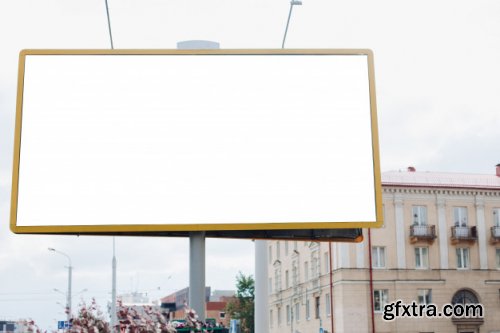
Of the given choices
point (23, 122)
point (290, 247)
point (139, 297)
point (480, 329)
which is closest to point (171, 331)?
point (23, 122)

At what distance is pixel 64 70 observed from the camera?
50.8 ft

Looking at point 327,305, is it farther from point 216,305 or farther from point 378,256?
point 216,305

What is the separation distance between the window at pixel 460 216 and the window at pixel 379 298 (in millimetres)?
8441

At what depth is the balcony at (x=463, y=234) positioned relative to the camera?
6398 centimetres

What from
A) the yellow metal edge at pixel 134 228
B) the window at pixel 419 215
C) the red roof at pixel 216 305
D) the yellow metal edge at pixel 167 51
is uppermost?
the window at pixel 419 215

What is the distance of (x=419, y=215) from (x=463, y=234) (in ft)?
12.6

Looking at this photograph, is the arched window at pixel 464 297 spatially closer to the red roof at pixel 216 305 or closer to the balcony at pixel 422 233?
the balcony at pixel 422 233

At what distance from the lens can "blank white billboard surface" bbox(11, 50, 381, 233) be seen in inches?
583

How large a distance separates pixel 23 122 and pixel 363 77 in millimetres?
6567

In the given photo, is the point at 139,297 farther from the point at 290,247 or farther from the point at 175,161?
the point at 175,161

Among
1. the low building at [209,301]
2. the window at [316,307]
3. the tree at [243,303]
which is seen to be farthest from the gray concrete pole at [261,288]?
the low building at [209,301]

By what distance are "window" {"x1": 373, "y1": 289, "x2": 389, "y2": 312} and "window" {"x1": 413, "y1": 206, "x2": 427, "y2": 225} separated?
6175mm

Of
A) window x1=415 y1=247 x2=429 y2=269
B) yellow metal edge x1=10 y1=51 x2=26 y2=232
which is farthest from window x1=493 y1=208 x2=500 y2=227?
yellow metal edge x1=10 y1=51 x2=26 y2=232

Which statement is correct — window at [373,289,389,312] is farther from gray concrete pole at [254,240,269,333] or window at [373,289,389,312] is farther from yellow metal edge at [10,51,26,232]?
yellow metal edge at [10,51,26,232]
